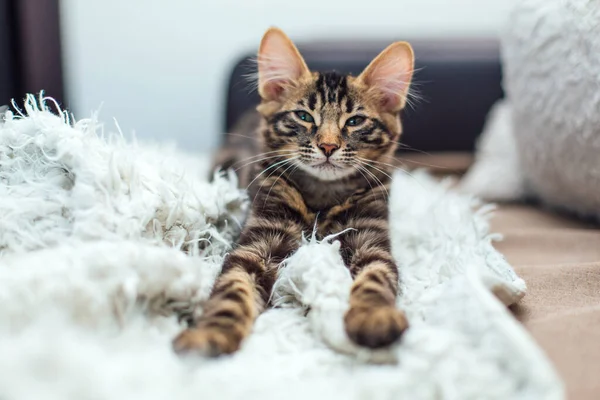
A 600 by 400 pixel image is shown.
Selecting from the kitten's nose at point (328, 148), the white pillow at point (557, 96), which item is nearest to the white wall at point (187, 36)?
the white pillow at point (557, 96)

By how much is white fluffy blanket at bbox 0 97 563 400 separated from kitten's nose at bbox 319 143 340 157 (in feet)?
0.56

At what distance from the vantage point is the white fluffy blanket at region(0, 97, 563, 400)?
1.80 ft

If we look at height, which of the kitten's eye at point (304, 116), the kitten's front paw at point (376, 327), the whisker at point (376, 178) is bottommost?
the kitten's front paw at point (376, 327)

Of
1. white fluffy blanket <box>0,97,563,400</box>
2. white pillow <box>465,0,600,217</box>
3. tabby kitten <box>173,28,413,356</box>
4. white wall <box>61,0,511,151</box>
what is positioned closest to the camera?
white fluffy blanket <box>0,97,563,400</box>

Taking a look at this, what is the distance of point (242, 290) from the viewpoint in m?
0.78

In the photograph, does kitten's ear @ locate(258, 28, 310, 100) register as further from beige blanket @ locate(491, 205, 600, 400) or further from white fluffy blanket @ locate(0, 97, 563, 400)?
beige blanket @ locate(491, 205, 600, 400)

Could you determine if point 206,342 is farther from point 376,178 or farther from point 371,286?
point 376,178

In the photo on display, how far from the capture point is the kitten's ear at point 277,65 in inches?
40.9

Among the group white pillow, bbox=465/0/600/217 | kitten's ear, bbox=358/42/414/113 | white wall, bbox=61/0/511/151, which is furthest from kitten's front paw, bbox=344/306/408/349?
white wall, bbox=61/0/511/151

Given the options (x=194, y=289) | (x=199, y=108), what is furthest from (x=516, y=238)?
(x=199, y=108)

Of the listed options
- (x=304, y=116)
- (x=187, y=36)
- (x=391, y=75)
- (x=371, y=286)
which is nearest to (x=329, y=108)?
(x=304, y=116)

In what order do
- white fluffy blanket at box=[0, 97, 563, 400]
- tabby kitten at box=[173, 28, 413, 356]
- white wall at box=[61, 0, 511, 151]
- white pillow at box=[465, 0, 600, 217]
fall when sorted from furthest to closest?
white wall at box=[61, 0, 511, 151] < white pillow at box=[465, 0, 600, 217] < tabby kitten at box=[173, 28, 413, 356] < white fluffy blanket at box=[0, 97, 563, 400]

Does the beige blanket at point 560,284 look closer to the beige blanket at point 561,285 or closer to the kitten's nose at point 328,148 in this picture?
the beige blanket at point 561,285

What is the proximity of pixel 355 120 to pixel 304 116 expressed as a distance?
106mm
